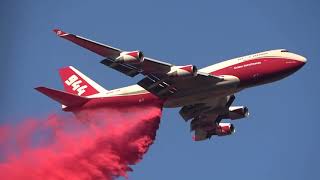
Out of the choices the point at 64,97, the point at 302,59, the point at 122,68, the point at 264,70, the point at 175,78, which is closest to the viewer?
the point at 122,68

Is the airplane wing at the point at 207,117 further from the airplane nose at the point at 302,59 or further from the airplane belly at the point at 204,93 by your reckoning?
the airplane nose at the point at 302,59

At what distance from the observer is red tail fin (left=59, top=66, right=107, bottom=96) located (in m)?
75.2

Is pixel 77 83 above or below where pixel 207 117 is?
above

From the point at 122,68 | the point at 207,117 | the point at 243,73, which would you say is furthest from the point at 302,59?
the point at 122,68

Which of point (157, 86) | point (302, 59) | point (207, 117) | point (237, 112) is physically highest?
point (302, 59)

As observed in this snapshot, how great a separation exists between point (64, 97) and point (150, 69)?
29.3 feet

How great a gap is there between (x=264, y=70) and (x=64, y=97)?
18045 millimetres

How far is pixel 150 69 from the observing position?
2616 inches

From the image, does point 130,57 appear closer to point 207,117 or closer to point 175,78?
point 175,78

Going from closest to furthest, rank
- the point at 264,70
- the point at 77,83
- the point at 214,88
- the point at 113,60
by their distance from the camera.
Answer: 1. the point at 113,60
2. the point at 214,88
3. the point at 264,70
4. the point at 77,83

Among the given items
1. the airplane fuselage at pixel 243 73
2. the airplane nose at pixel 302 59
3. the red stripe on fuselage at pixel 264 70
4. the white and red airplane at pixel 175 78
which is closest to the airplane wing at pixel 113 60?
the white and red airplane at pixel 175 78

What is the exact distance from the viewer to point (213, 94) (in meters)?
68.6

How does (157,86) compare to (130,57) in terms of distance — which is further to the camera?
(157,86)

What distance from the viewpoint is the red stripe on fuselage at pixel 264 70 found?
67.8m
